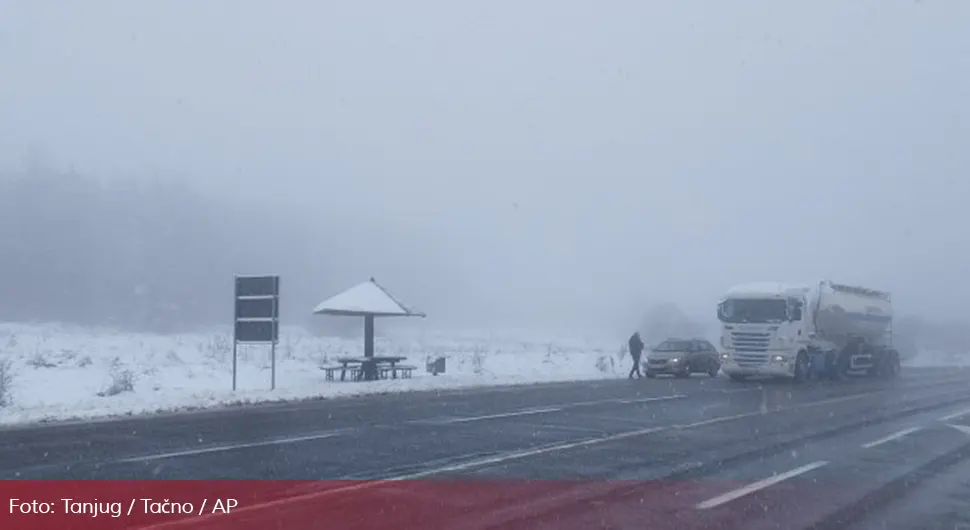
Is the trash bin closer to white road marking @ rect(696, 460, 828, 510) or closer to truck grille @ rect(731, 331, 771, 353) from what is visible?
truck grille @ rect(731, 331, 771, 353)

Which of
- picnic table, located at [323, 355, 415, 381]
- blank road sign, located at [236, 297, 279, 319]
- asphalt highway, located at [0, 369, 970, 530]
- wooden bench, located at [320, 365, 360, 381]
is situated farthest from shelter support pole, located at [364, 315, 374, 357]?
asphalt highway, located at [0, 369, 970, 530]

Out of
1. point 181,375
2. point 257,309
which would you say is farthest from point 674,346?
point 257,309

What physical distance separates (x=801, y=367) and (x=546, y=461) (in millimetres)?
26065

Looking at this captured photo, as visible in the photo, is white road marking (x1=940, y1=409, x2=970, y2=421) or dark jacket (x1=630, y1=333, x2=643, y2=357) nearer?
white road marking (x1=940, y1=409, x2=970, y2=421)

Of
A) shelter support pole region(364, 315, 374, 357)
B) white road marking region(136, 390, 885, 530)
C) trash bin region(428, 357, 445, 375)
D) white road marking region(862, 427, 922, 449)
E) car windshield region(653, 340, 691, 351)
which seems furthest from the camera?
car windshield region(653, 340, 691, 351)

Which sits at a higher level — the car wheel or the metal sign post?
the metal sign post

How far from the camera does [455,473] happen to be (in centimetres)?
1234

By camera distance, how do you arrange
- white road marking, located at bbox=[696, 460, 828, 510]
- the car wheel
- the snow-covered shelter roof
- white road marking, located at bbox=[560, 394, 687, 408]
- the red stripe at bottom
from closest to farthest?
the red stripe at bottom → white road marking, located at bbox=[696, 460, 828, 510] → white road marking, located at bbox=[560, 394, 687, 408] → the snow-covered shelter roof → the car wheel

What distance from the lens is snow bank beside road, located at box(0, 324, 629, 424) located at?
73.4 ft

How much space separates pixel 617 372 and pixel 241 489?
37149mm

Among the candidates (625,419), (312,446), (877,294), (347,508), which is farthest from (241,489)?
(877,294)

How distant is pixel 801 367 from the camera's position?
3744 cm

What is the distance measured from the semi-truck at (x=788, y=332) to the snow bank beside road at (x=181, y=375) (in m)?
5.91

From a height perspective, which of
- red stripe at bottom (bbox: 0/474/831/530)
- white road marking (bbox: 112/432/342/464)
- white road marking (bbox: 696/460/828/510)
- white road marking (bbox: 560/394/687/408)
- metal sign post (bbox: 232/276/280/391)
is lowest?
white road marking (bbox: 696/460/828/510)
